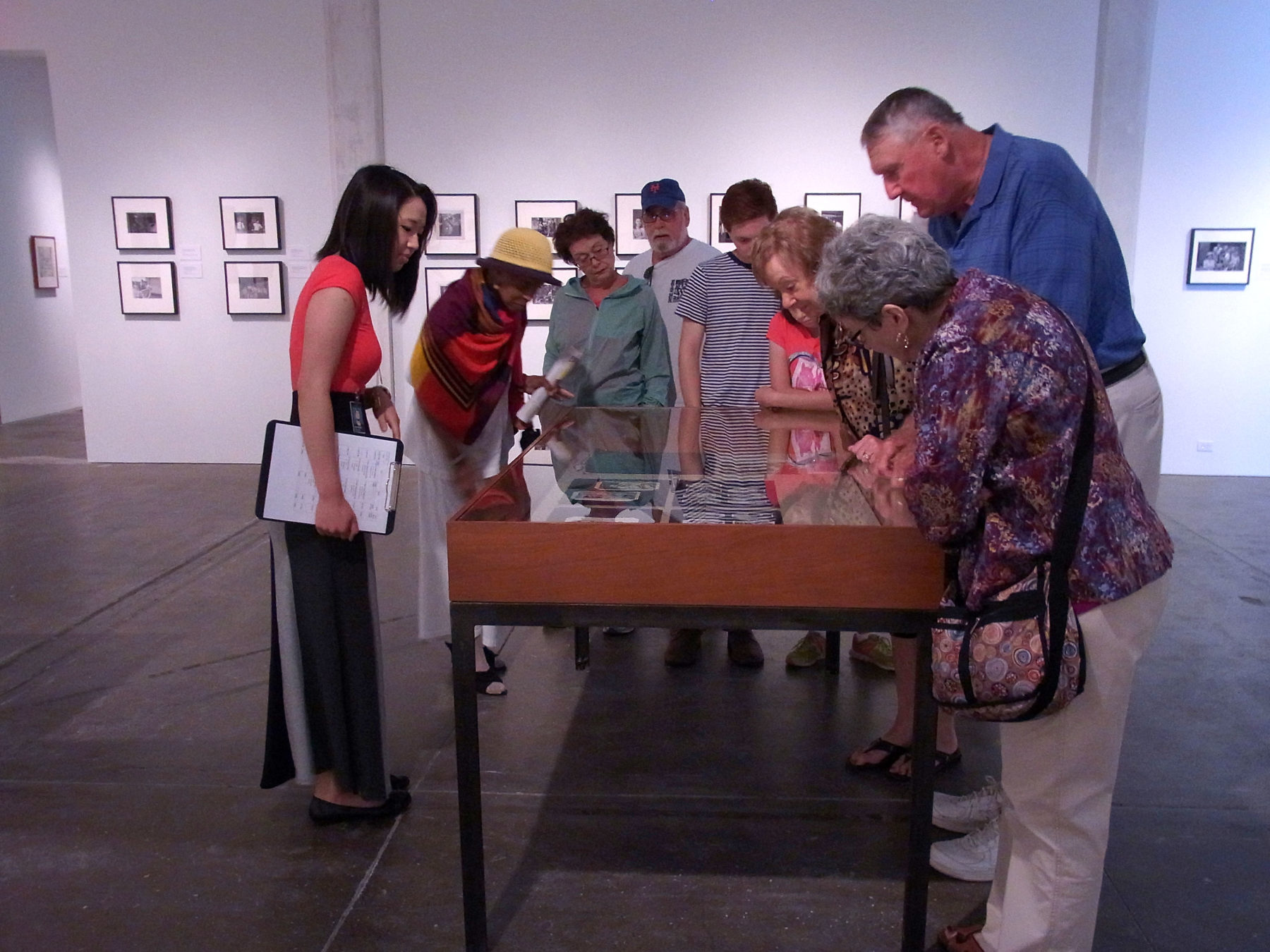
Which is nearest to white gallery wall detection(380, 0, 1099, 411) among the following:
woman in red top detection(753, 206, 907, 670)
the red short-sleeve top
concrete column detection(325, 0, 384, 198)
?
concrete column detection(325, 0, 384, 198)

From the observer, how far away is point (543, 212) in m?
8.86

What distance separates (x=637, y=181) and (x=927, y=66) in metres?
2.52

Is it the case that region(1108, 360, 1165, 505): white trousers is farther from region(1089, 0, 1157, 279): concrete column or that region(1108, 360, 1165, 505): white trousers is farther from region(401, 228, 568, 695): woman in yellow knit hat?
region(1089, 0, 1157, 279): concrete column

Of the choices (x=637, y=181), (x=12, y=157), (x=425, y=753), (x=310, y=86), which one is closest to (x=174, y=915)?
(x=425, y=753)

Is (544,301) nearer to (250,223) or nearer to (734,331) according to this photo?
(250,223)

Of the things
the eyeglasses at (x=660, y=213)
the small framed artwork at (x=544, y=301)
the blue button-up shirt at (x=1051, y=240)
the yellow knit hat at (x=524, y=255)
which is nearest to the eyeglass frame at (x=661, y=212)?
the eyeglasses at (x=660, y=213)

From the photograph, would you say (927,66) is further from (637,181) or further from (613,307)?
(613,307)

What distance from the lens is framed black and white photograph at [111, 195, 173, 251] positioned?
30.2 feet

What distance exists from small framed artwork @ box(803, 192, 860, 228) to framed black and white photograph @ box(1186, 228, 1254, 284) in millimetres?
2722

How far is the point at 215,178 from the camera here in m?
9.15

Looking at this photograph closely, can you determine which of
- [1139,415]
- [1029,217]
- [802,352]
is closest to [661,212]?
[802,352]

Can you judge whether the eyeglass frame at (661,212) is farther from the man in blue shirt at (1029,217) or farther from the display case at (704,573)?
the display case at (704,573)

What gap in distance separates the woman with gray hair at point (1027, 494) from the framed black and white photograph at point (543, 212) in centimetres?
721

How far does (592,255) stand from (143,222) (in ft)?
21.7
